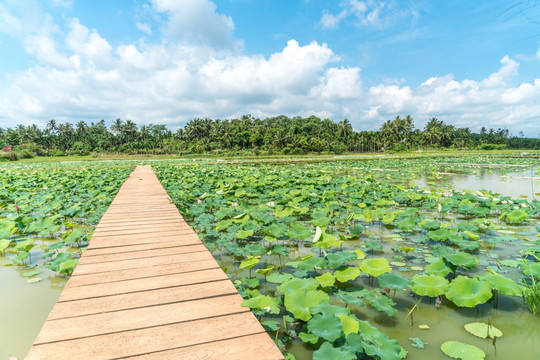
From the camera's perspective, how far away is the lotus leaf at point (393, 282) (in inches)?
91.1

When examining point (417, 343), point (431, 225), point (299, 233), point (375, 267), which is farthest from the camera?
point (431, 225)

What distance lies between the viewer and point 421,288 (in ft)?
7.49

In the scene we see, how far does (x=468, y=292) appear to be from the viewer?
2.19 m

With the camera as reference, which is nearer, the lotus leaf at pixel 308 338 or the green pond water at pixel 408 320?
the lotus leaf at pixel 308 338

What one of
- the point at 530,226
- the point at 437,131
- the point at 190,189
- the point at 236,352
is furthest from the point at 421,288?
the point at 437,131

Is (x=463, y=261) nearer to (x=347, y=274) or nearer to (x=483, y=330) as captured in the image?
(x=483, y=330)

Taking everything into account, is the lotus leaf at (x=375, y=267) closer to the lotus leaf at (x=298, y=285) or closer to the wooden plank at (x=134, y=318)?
the lotus leaf at (x=298, y=285)

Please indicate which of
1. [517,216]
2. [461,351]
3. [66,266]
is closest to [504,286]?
[461,351]

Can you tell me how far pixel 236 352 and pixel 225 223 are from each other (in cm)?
258

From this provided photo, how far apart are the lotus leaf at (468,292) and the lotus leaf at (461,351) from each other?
37cm

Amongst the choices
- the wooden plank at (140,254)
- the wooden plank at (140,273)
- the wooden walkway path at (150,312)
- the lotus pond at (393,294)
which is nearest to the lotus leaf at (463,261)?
the lotus pond at (393,294)

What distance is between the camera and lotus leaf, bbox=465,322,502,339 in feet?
6.42

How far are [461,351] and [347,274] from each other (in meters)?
0.93

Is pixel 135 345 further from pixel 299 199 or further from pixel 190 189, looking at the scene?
pixel 190 189
